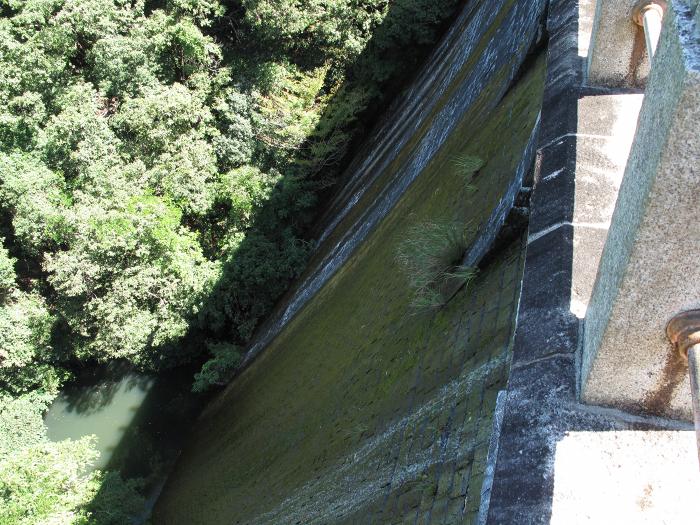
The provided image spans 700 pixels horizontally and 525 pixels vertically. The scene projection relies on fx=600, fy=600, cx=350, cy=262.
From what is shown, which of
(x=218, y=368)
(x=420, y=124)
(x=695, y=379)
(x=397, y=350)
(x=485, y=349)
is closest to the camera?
(x=695, y=379)

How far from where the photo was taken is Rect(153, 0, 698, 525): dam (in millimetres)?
1705

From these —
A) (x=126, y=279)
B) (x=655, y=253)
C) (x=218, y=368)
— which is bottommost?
(x=655, y=253)

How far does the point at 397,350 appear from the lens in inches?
150

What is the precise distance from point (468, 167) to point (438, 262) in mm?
1087

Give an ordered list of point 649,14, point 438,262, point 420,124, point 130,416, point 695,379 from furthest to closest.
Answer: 1. point 130,416
2. point 420,124
3. point 438,262
4. point 649,14
5. point 695,379

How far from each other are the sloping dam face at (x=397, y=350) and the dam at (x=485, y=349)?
18mm

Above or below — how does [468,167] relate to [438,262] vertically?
above

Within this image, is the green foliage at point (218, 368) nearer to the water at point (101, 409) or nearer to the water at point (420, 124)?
the water at point (420, 124)

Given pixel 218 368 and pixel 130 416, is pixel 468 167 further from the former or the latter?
pixel 130 416

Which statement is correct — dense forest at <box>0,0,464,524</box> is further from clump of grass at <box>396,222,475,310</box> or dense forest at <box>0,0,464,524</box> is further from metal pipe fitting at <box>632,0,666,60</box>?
metal pipe fitting at <box>632,0,666,60</box>

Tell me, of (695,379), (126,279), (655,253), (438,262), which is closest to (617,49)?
(438,262)

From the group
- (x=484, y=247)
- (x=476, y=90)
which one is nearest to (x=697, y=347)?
(x=484, y=247)

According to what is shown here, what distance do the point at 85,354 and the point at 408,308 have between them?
7460 millimetres

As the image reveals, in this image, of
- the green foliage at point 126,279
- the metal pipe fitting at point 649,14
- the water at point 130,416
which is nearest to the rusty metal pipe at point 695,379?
the metal pipe fitting at point 649,14
